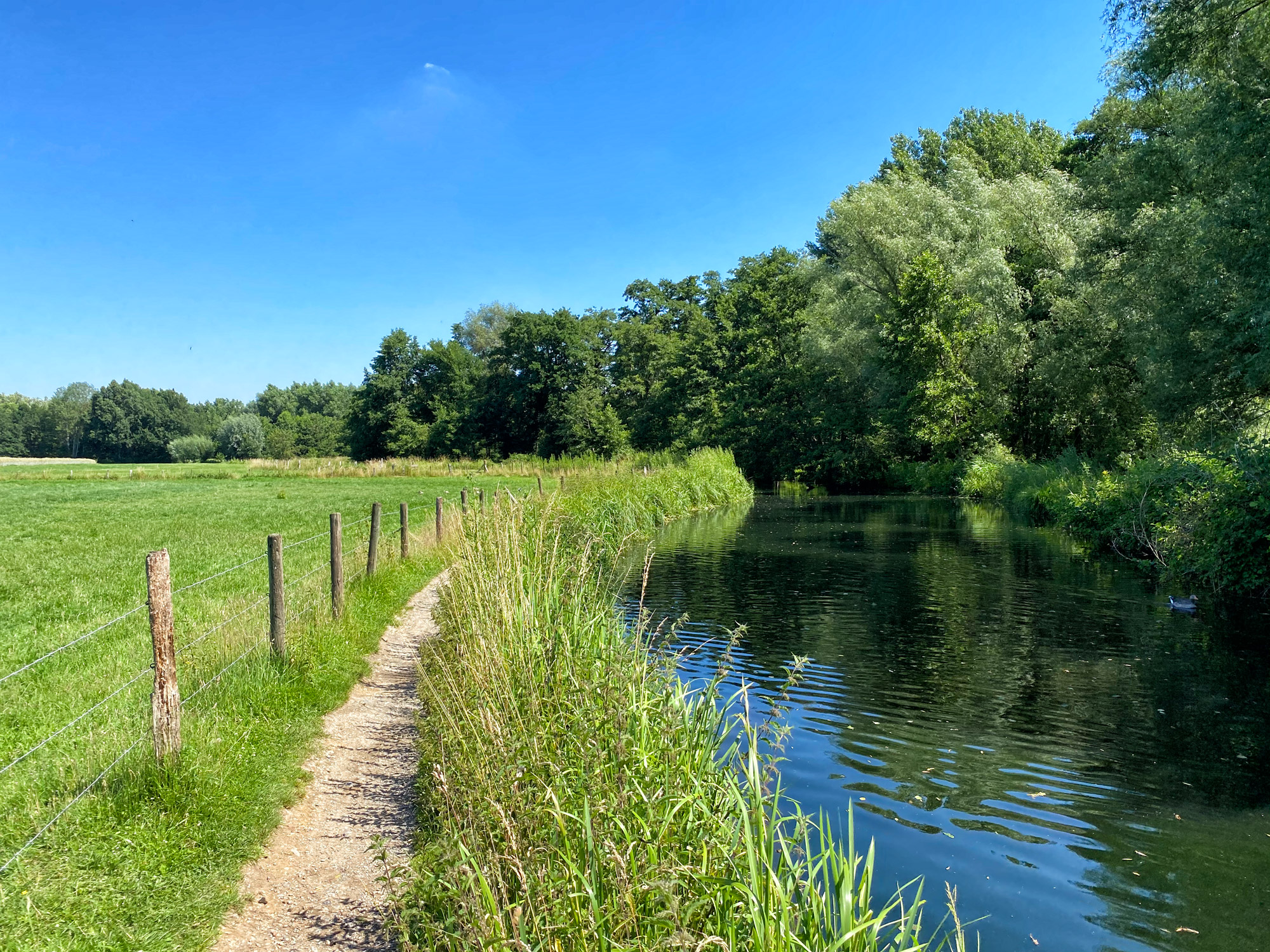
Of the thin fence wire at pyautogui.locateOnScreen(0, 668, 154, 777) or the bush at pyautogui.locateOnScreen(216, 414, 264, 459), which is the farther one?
the bush at pyautogui.locateOnScreen(216, 414, 264, 459)

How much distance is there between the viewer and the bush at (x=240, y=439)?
112m

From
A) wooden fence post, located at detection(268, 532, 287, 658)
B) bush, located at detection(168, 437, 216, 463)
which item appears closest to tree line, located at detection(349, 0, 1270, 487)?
wooden fence post, located at detection(268, 532, 287, 658)

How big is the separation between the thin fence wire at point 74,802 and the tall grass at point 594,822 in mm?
1776

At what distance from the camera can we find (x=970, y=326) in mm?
37594

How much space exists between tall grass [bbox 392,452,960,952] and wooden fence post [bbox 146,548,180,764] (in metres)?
1.56

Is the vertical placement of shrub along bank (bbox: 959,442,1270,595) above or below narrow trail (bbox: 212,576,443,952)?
above

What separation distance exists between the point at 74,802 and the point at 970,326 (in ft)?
126

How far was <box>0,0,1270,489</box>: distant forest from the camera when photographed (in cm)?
1709

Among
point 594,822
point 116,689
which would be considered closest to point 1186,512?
point 594,822

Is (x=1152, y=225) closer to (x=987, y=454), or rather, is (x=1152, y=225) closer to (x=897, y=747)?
(x=987, y=454)

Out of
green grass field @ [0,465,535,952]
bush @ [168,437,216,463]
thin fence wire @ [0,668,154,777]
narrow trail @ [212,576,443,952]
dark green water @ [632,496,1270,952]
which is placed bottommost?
dark green water @ [632,496,1270,952]

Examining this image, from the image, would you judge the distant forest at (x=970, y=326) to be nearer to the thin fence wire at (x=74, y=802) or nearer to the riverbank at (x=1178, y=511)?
the riverbank at (x=1178, y=511)

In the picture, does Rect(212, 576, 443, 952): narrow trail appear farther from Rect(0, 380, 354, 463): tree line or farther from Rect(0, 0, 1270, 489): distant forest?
Rect(0, 380, 354, 463): tree line

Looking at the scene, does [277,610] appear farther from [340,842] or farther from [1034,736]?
[1034,736]
